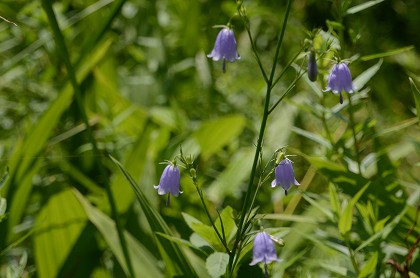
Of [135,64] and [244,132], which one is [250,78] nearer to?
[244,132]

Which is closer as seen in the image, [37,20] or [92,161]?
[92,161]

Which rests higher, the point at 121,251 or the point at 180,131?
the point at 121,251

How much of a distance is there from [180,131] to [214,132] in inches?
9.7

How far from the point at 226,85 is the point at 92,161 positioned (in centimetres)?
65

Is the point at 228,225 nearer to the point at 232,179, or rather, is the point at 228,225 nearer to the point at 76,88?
the point at 76,88

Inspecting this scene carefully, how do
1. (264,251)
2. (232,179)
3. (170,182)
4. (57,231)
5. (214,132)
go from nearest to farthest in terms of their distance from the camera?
(264,251), (170,182), (57,231), (232,179), (214,132)

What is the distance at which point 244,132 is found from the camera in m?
2.93

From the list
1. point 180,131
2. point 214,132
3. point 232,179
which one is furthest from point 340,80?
point 180,131

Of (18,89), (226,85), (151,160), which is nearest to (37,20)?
(18,89)

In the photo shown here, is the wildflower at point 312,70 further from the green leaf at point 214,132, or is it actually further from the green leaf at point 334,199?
the green leaf at point 214,132

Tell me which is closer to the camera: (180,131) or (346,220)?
(346,220)

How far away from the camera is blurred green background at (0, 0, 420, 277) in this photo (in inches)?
72.6

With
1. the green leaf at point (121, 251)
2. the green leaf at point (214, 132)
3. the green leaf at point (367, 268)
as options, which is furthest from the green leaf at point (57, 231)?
→ the green leaf at point (367, 268)

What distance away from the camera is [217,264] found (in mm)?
1324
